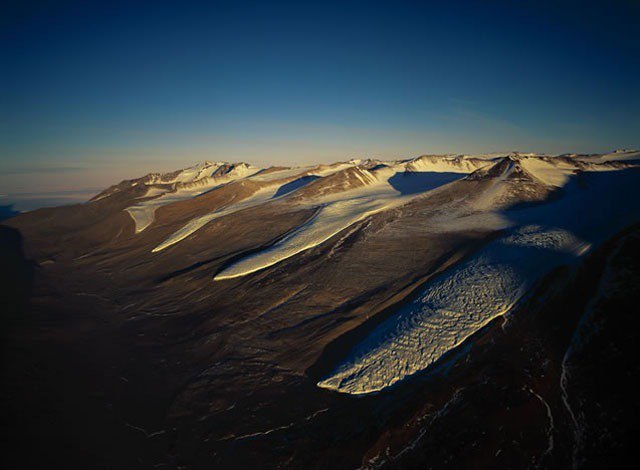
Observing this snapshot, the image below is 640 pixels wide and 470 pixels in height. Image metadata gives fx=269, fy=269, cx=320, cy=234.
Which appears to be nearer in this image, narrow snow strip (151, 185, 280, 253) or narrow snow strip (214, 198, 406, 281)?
narrow snow strip (214, 198, 406, 281)

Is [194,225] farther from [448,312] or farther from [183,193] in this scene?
[183,193]

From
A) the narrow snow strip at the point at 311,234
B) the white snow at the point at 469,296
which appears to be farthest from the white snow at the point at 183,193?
the white snow at the point at 469,296

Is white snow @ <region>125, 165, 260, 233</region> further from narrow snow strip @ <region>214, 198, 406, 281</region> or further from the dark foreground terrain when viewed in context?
narrow snow strip @ <region>214, 198, 406, 281</region>

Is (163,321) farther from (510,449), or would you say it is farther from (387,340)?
(510,449)

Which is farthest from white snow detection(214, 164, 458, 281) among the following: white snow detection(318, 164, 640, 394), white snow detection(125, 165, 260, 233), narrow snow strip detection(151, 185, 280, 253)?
white snow detection(125, 165, 260, 233)

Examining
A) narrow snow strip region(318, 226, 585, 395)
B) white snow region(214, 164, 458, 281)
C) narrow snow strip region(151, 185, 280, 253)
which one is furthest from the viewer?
narrow snow strip region(151, 185, 280, 253)

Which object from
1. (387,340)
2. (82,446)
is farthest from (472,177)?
(82,446)

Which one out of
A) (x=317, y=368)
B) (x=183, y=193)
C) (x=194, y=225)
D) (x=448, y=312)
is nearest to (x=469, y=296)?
(x=448, y=312)


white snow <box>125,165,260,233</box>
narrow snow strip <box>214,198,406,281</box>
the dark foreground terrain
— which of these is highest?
white snow <box>125,165,260,233</box>
